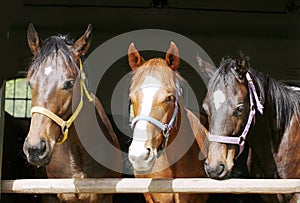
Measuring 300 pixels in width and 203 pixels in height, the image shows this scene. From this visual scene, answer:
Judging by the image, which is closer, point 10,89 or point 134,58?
point 134,58

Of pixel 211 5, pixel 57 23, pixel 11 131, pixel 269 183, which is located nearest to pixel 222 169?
pixel 269 183

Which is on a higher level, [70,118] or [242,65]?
[242,65]

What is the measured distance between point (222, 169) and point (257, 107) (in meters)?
0.39

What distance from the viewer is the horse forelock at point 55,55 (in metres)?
2.54

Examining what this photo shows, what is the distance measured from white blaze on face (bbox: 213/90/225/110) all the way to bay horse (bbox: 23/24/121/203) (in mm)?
618

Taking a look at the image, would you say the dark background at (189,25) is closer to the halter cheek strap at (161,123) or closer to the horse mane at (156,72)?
the horse mane at (156,72)

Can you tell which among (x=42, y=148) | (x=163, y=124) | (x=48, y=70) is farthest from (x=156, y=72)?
(x=42, y=148)

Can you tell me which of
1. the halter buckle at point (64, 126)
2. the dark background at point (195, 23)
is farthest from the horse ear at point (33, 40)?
the dark background at point (195, 23)

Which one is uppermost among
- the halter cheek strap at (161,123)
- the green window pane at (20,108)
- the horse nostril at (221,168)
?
the halter cheek strap at (161,123)

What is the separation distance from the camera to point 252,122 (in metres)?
2.58

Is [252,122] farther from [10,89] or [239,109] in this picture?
[10,89]

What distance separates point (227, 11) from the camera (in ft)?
22.9

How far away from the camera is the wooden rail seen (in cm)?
238

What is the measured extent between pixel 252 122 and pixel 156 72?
504 mm
